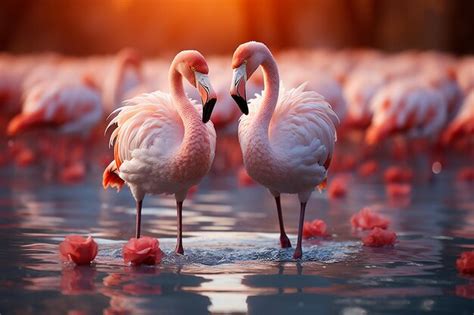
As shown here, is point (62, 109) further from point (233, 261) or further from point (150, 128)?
point (233, 261)

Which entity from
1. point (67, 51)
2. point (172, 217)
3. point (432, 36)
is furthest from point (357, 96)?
point (67, 51)

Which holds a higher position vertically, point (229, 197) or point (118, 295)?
point (229, 197)

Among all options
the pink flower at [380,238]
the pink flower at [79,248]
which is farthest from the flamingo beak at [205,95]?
the pink flower at [380,238]

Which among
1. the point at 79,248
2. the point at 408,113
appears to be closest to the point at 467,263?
the point at 79,248

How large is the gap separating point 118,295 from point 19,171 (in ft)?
29.8

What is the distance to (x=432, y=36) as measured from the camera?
4772 cm

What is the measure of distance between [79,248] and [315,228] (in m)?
2.32

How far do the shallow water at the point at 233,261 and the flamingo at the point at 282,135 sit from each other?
1.75 feet

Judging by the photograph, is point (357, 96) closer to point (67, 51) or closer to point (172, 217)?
point (172, 217)

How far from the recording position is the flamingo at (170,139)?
24.5 ft

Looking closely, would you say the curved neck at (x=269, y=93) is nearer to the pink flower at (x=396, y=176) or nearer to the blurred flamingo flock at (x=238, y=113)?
the blurred flamingo flock at (x=238, y=113)

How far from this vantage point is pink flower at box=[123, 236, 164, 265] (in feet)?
23.0

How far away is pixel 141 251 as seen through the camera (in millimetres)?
6996

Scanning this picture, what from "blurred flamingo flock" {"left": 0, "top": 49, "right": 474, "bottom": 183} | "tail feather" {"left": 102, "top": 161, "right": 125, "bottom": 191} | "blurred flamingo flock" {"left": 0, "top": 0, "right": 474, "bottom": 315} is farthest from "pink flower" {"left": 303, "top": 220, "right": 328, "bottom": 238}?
"blurred flamingo flock" {"left": 0, "top": 49, "right": 474, "bottom": 183}
